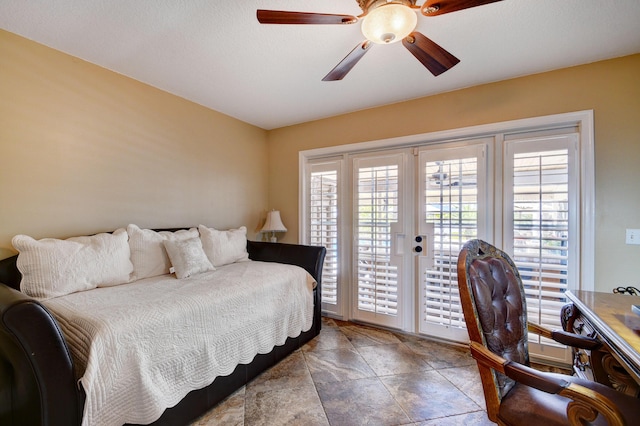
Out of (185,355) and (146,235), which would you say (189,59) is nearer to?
(146,235)

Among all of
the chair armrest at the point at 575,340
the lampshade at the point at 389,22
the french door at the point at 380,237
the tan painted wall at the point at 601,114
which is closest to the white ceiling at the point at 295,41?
the tan painted wall at the point at 601,114

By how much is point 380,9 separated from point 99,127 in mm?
2257

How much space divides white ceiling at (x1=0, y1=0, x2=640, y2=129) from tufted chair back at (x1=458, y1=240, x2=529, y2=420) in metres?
1.40

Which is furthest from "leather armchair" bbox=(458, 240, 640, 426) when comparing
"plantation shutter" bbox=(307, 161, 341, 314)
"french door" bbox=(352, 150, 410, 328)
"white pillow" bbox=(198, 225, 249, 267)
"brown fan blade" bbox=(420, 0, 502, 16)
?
"white pillow" bbox=(198, 225, 249, 267)

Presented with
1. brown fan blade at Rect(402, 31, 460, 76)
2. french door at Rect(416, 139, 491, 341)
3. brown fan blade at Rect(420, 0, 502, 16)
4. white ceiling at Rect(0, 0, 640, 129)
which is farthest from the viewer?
french door at Rect(416, 139, 491, 341)

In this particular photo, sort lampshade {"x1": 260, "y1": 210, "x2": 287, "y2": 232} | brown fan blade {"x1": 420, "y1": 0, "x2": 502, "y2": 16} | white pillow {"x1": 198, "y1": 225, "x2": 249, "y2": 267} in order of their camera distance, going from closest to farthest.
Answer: brown fan blade {"x1": 420, "y1": 0, "x2": 502, "y2": 16} < white pillow {"x1": 198, "y1": 225, "x2": 249, "y2": 267} < lampshade {"x1": 260, "y1": 210, "x2": 287, "y2": 232}

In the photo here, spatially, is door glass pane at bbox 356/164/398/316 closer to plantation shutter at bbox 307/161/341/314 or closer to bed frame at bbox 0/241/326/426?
plantation shutter at bbox 307/161/341/314

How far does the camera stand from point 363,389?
1905mm

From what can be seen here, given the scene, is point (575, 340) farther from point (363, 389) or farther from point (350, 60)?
point (350, 60)

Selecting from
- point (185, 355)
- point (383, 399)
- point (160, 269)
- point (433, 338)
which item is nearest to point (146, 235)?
point (160, 269)

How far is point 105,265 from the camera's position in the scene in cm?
184

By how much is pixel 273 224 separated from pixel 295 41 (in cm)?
204

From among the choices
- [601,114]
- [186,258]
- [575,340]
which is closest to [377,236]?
[575,340]

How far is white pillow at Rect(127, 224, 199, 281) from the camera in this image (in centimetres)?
210
